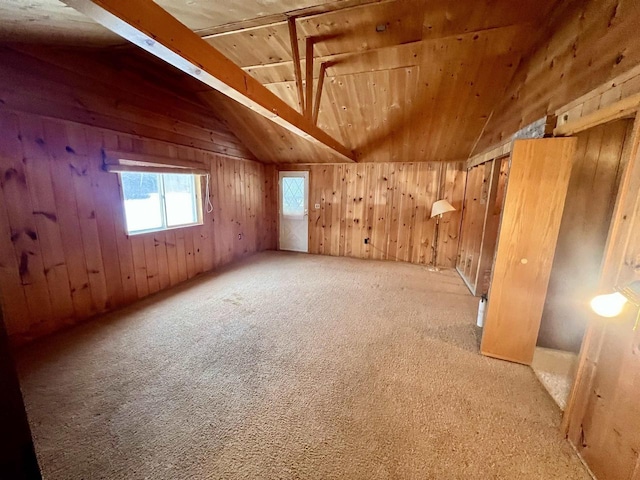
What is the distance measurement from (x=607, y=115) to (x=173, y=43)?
2.32 meters

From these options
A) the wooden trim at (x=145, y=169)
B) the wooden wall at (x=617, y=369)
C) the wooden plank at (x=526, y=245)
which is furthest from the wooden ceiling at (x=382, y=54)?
the wooden wall at (x=617, y=369)

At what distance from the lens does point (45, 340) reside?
90.5 inches

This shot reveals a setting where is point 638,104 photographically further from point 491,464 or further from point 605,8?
point 491,464

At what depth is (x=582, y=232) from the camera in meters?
2.01

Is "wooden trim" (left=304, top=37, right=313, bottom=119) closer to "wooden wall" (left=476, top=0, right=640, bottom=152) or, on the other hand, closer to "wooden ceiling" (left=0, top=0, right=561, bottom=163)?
"wooden ceiling" (left=0, top=0, right=561, bottom=163)

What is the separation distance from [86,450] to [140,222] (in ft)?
8.28

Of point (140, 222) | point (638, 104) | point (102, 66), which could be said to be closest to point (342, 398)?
point (638, 104)

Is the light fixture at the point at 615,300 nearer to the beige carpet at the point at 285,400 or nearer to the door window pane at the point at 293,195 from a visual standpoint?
the beige carpet at the point at 285,400

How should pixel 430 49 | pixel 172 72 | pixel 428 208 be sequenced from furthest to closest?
pixel 428 208 → pixel 172 72 → pixel 430 49

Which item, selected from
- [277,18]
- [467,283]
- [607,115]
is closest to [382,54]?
[277,18]

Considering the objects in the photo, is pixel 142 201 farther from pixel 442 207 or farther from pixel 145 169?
pixel 442 207

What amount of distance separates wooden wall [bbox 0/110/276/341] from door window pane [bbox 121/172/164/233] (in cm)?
14

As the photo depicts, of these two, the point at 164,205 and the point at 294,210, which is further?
the point at 294,210

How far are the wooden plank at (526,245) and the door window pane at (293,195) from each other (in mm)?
4098
